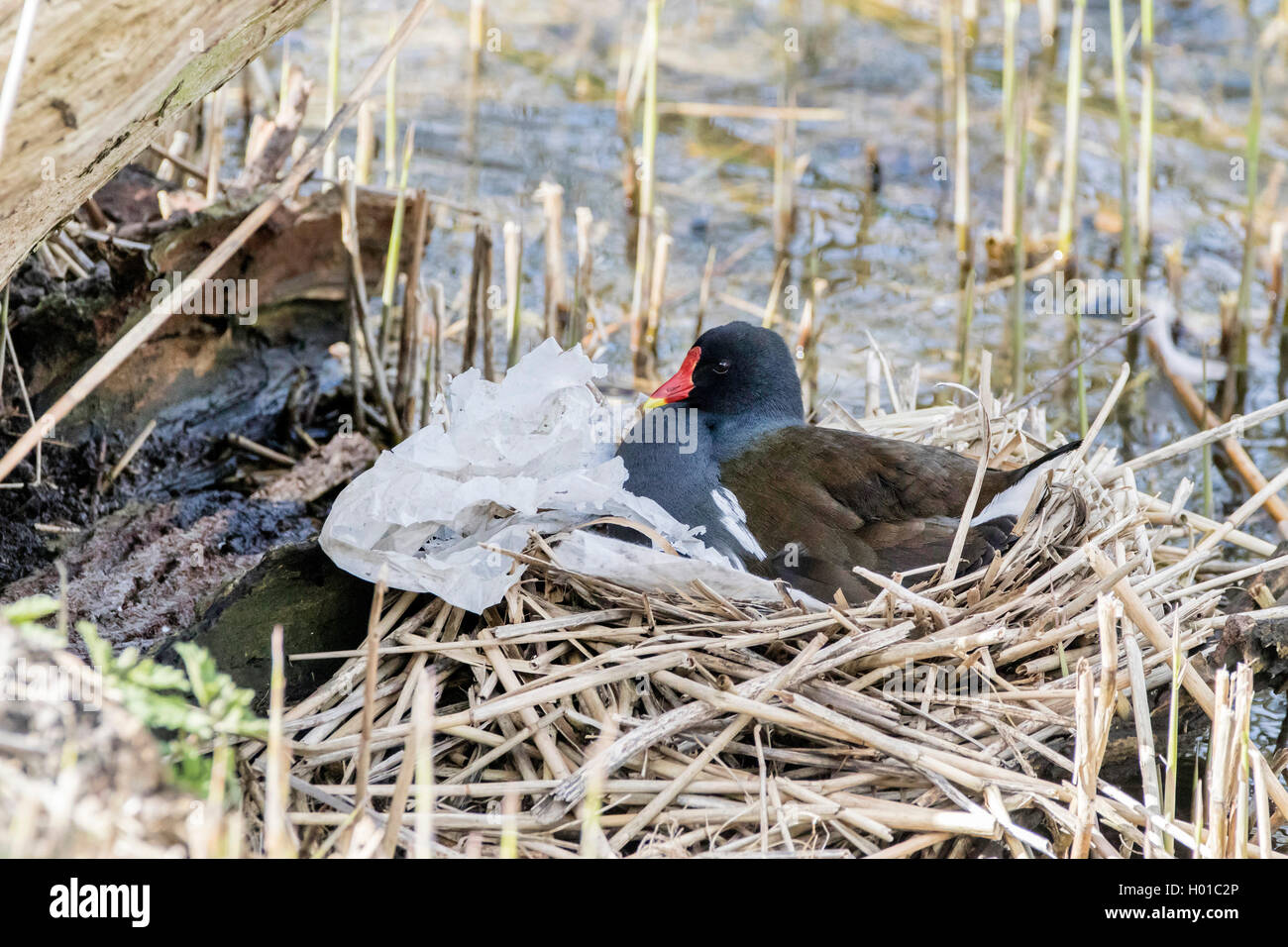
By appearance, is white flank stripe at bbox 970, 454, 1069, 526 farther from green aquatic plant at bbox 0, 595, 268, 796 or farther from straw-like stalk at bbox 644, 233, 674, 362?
straw-like stalk at bbox 644, 233, 674, 362

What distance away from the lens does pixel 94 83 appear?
1.72 m

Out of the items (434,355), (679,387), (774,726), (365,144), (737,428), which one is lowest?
(774,726)

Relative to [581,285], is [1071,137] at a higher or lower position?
higher

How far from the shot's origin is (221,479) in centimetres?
329

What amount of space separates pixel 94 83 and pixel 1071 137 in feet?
11.8

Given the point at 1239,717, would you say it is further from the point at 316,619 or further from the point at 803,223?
the point at 803,223

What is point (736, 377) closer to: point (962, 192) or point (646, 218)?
point (646, 218)

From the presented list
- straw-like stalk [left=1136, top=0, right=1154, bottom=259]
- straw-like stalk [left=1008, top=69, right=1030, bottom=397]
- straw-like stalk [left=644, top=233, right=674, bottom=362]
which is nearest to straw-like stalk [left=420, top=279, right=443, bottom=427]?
straw-like stalk [left=644, top=233, right=674, bottom=362]

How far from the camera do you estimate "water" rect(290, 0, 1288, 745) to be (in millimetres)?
4637

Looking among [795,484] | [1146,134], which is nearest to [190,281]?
[795,484]

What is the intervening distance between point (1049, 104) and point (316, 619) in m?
5.03

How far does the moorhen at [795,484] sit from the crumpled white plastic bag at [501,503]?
124mm

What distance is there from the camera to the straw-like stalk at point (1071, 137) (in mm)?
3857

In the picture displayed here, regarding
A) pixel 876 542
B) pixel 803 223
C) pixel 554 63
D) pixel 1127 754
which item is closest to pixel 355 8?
pixel 554 63
